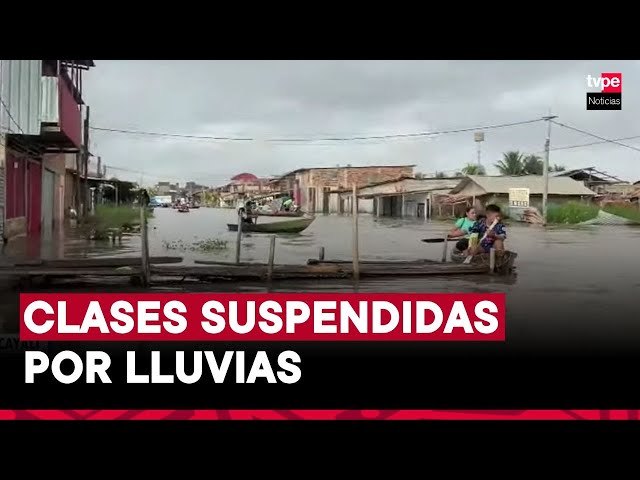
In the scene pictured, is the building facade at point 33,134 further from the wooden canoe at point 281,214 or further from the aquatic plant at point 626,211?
the aquatic plant at point 626,211

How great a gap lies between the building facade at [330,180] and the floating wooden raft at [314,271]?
1137 millimetres

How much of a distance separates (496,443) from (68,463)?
1.96 metres

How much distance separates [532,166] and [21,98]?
26.5 feet

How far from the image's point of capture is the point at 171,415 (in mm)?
3137

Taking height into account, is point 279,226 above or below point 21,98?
below

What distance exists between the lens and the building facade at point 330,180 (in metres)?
6.46

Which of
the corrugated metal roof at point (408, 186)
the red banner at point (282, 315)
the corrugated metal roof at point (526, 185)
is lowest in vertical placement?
the red banner at point (282, 315)

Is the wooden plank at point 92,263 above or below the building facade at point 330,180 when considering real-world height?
below

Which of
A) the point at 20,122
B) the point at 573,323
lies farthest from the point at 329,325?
the point at 20,122

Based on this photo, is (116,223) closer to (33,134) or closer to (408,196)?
(33,134)

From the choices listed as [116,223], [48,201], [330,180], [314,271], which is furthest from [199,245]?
[48,201]

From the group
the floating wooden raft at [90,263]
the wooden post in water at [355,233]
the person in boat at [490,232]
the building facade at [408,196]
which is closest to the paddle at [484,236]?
the person in boat at [490,232]

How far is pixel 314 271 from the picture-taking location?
844cm

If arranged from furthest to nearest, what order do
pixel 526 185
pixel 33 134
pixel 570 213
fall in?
pixel 33 134 → pixel 570 213 → pixel 526 185
